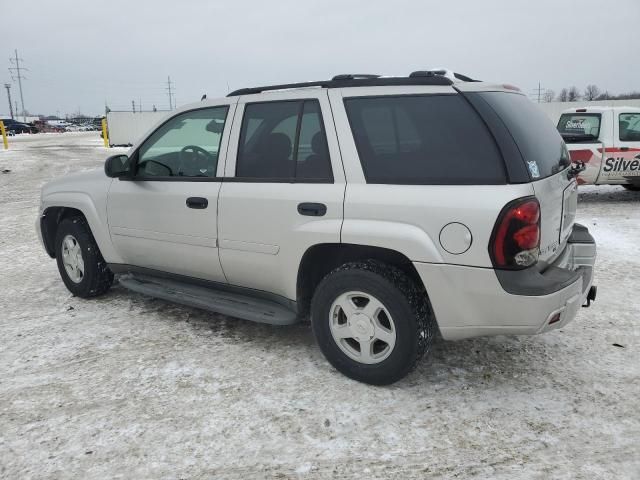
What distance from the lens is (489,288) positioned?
268 centimetres

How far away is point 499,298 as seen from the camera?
2.67 meters

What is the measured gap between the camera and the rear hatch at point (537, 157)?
8.82ft

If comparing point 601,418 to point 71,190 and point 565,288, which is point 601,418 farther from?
point 71,190

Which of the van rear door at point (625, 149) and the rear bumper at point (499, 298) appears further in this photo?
the van rear door at point (625, 149)

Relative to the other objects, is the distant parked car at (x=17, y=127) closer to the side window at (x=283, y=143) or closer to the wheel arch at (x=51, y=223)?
the wheel arch at (x=51, y=223)

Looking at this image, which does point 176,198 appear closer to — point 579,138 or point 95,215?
point 95,215

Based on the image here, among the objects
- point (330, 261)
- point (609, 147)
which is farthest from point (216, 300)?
point (609, 147)

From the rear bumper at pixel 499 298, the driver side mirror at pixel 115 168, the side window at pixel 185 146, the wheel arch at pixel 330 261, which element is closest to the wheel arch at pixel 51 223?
the driver side mirror at pixel 115 168

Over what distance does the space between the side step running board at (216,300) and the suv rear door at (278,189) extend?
4.7 inches

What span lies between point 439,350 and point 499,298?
109 cm

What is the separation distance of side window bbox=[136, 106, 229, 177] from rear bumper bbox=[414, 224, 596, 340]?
6.04ft

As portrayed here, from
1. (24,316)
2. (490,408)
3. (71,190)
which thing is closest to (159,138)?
(71,190)

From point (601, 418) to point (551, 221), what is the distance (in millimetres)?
1104

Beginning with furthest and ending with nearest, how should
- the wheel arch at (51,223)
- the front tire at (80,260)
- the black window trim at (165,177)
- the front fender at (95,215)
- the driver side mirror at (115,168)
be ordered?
the wheel arch at (51,223), the front tire at (80,260), the front fender at (95,215), the driver side mirror at (115,168), the black window trim at (165,177)
